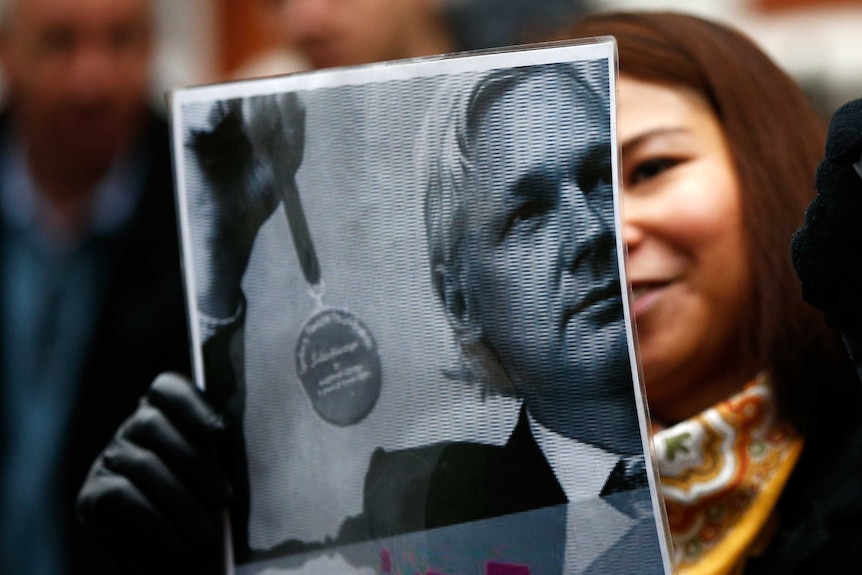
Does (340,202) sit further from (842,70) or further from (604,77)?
(842,70)

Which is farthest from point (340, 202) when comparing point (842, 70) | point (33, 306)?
point (842, 70)

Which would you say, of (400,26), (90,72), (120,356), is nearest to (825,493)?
(400,26)

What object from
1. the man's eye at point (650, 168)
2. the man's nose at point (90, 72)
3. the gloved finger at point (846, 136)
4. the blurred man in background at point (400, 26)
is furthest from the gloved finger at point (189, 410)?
the man's nose at point (90, 72)

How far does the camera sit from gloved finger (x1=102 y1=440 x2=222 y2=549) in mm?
1187

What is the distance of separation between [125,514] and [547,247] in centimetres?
55

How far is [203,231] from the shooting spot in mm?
1169

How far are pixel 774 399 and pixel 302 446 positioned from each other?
501mm

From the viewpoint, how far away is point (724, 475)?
48.4 inches

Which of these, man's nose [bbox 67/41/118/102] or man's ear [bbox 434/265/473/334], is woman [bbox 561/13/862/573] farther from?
man's nose [bbox 67/41/118/102]

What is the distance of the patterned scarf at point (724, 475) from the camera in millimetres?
1219

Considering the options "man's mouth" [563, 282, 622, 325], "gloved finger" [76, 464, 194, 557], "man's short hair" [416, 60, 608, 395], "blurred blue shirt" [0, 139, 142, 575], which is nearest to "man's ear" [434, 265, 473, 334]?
"man's short hair" [416, 60, 608, 395]

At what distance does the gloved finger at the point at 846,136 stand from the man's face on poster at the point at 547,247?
17cm

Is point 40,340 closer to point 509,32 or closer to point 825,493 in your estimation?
point 509,32

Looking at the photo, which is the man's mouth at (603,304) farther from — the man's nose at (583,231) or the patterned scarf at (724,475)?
the patterned scarf at (724,475)
